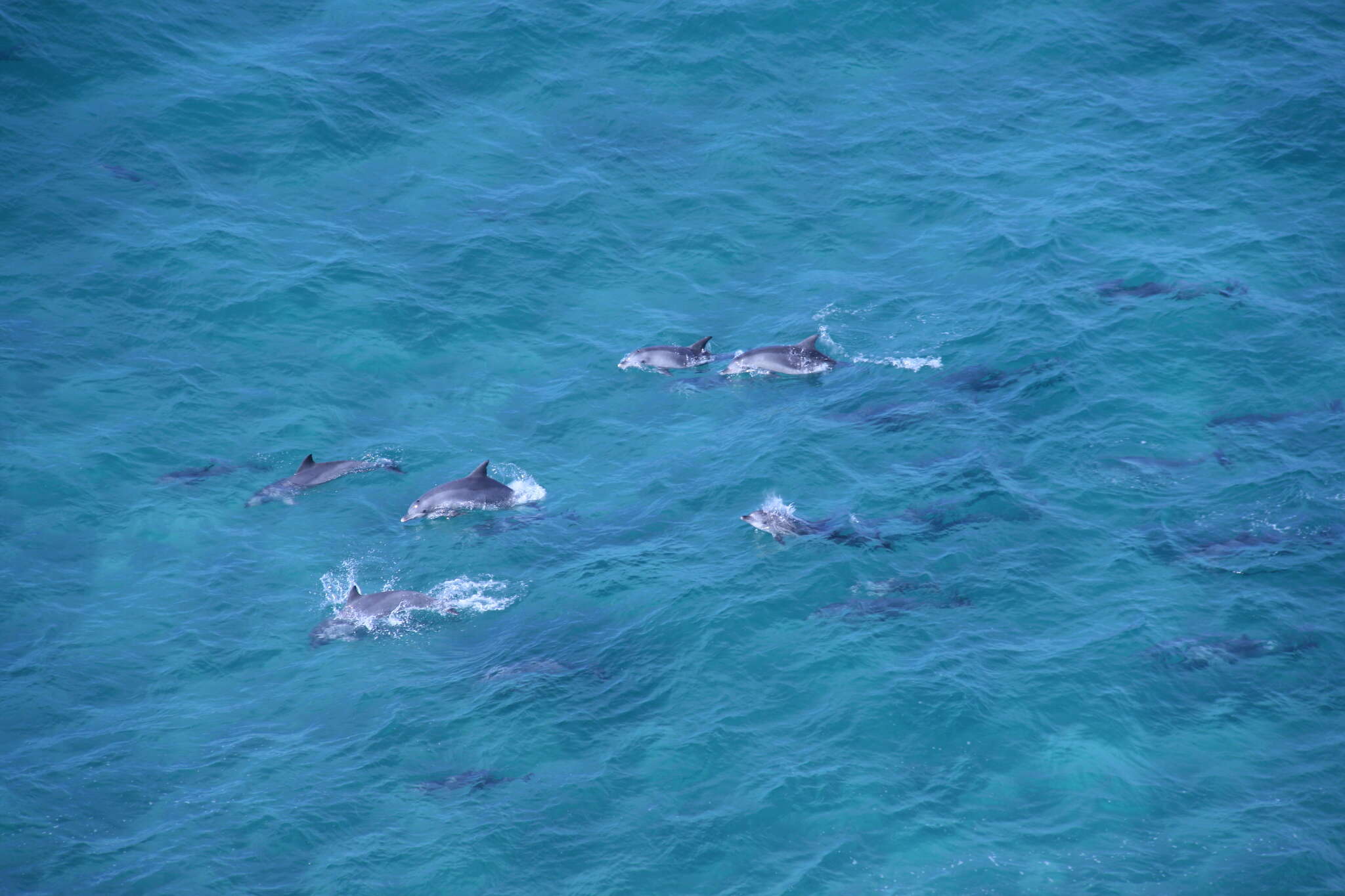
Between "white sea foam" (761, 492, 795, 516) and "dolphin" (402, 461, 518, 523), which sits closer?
"white sea foam" (761, 492, 795, 516)

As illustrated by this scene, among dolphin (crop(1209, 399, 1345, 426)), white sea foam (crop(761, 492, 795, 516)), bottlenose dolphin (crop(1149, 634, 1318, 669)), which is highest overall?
white sea foam (crop(761, 492, 795, 516))

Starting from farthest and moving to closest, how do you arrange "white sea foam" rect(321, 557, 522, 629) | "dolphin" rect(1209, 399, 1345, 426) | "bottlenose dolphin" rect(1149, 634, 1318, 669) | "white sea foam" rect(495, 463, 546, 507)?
"dolphin" rect(1209, 399, 1345, 426) → "white sea foam" rect(495, 463, 546, 507) → "white sea foam" rect(321, 557, 522, 629) → "bottlenose dolphin" rect(1149, 634, 1318, 669)

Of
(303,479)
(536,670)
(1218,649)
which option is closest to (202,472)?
(303,479)

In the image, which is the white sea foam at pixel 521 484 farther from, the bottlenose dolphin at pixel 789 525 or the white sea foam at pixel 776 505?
the white sea foam at pixel 776 505

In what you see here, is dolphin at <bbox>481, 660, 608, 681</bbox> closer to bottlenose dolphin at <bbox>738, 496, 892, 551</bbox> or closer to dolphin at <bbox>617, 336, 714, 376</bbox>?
bottlenose dolphin at <bbox>738, 496, 892, 551</bbox>

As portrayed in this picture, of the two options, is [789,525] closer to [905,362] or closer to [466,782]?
[905,362]

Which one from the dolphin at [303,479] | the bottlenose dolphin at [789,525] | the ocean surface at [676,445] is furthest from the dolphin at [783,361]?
the dolphin at [303,479]

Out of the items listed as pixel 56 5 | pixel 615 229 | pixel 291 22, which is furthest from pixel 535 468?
pixel 56 5

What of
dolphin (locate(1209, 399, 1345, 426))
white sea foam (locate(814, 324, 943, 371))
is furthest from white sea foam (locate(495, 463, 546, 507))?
dolphin (locate(1209, 399, 1345, 426))
